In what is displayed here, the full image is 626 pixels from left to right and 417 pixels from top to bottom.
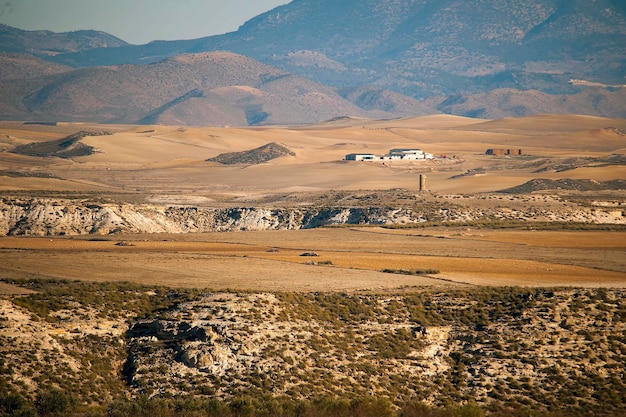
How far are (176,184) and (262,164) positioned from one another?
23580 mm

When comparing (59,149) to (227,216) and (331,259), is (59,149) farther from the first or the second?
(331,259)

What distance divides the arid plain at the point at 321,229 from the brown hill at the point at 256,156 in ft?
7.08

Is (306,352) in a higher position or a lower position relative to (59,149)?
lower

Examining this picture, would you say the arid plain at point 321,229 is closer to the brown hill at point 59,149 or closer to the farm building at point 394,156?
the brown hill at point 59,149

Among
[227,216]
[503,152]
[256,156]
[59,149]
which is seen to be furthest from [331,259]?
[59,149]

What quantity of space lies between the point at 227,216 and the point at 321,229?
11401 millimetres

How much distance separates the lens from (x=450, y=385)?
33.5 metres

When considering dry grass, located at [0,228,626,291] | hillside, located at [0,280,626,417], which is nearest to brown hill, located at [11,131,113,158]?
dry grass, located at [0,228,626,291]

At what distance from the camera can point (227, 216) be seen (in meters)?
78.6

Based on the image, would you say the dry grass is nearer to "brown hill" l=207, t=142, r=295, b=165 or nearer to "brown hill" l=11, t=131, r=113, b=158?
"brown hill" l=207, t=142, r=295, b=165

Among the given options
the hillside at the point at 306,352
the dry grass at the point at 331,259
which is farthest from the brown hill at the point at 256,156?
the hillside at the point at 306,352

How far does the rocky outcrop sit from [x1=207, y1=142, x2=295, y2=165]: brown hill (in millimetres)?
61962

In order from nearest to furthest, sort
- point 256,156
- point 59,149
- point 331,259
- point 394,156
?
point 331,259 → point 394,156 → point 256,156 → point 59,149

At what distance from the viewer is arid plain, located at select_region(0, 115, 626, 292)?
→ 4603 centimetres
